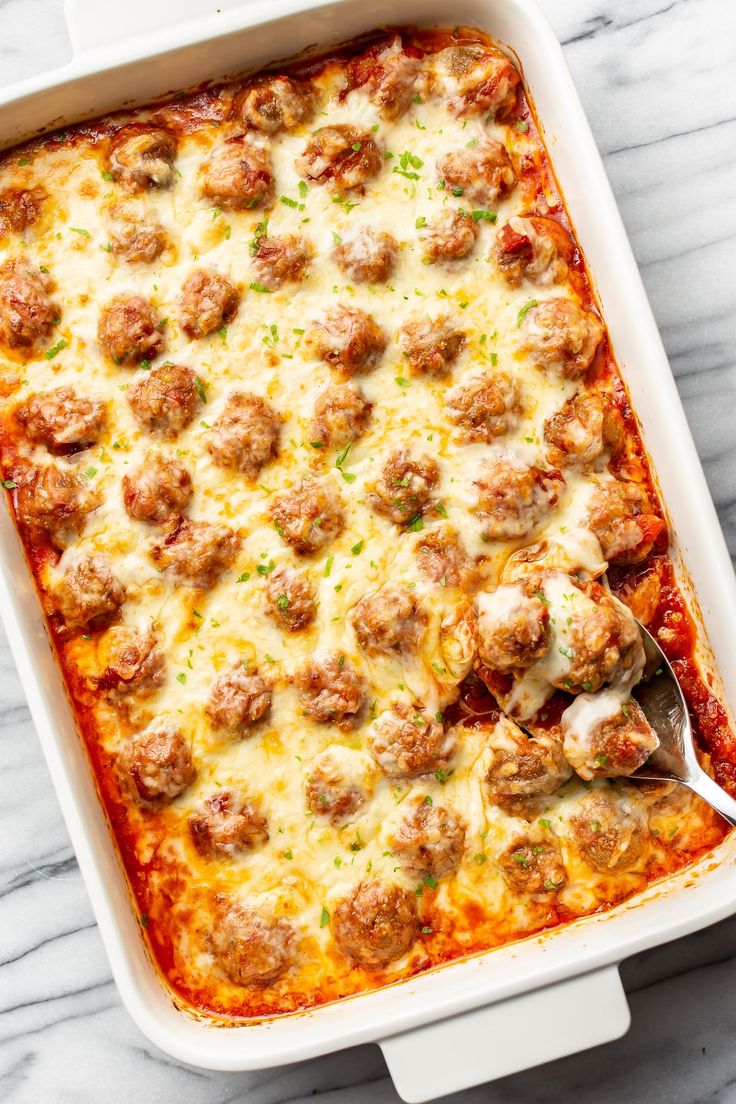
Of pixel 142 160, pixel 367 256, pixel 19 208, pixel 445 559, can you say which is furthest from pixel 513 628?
pixel 19 208

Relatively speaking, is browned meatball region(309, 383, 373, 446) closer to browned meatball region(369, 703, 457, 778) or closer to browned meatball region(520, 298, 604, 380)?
browned meatball region(520, 298, 604, 380)

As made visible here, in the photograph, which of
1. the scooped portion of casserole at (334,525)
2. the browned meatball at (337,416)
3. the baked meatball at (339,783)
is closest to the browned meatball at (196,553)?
the scooped portion of casserole at (334,525)

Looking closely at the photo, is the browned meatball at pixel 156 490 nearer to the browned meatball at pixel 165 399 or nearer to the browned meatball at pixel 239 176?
the browned meatball at pixel 165 399

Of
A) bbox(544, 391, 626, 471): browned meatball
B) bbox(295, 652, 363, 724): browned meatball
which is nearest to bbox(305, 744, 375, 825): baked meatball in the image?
bbox(295, 652, 363, 724): browned meatball

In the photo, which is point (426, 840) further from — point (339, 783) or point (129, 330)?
point (129, 330)

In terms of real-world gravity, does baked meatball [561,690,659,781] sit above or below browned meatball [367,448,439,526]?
below

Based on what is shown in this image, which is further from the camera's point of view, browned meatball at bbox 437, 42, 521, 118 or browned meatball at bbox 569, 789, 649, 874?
browned meatball at bbox 437, 42, 521, 118
